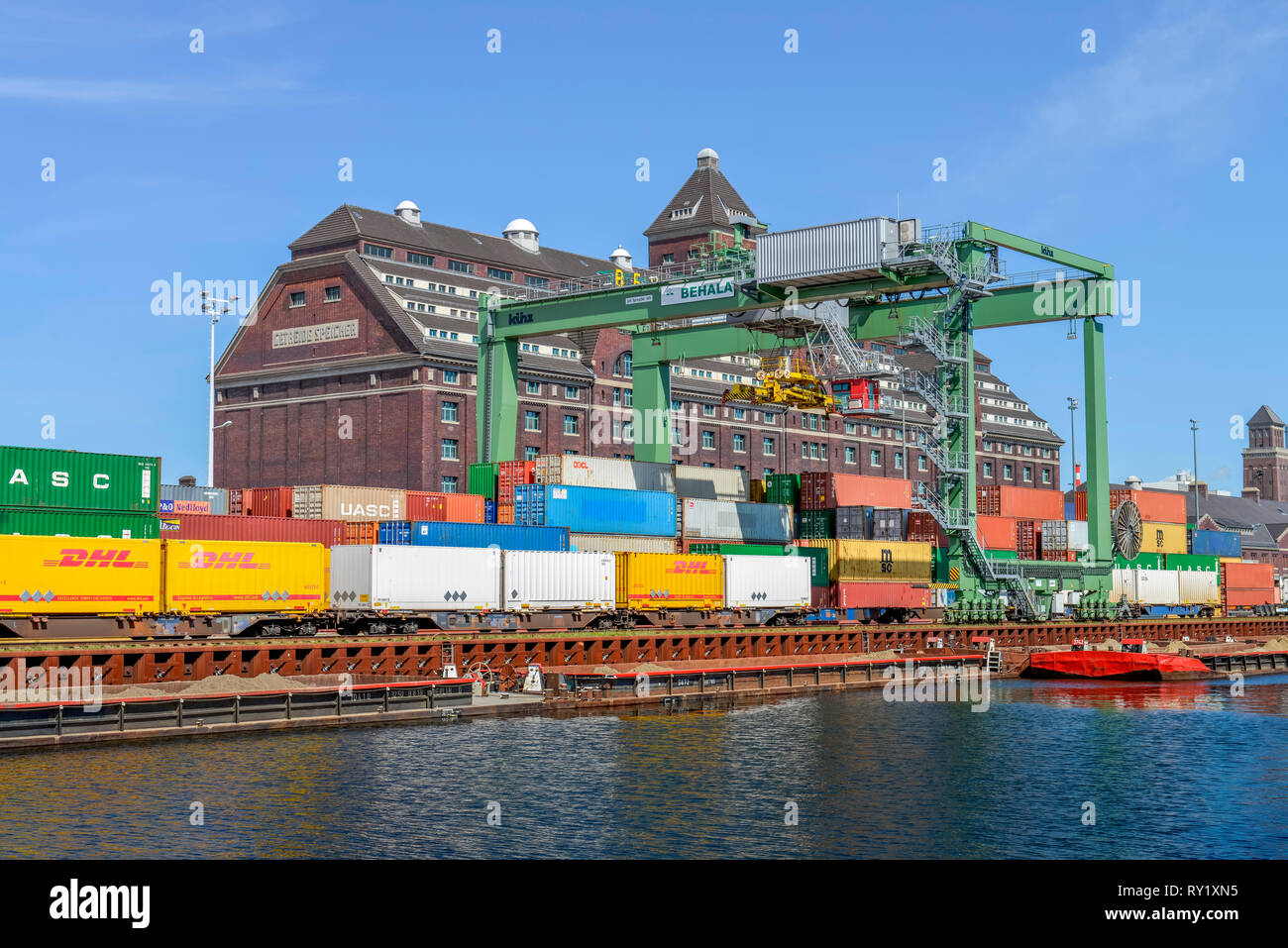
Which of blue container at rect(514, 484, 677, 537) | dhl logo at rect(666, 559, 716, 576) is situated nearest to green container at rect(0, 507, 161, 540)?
blue container at rect(514, 484, 677, 537)

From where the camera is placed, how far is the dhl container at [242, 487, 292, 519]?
57438 millimetres

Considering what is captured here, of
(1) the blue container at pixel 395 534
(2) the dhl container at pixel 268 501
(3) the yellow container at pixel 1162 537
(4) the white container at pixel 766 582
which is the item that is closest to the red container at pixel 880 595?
(4) the white container at pixel 766 582

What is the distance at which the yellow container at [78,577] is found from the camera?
3838 centimetres

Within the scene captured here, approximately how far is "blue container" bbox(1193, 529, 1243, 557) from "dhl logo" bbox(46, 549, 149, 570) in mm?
78886

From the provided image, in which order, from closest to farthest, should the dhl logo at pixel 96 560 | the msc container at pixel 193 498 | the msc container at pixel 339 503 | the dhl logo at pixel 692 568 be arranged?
the dhl logo at pixel 96 560, the msc container at pixel 339 503, the dhl logo at pixel 692 568, the msc container at pixel 193 498

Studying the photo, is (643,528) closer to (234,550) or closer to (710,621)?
(710,621)

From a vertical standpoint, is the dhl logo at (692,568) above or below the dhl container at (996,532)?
below

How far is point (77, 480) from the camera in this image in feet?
138

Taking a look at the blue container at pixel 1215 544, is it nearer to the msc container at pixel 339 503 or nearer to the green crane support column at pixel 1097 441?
the green crane support column at pixel 1097 441

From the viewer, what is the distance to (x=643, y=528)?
5975 centimetres

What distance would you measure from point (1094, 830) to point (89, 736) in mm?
25133

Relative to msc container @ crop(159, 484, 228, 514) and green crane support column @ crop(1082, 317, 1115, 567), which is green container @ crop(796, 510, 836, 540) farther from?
msc container @ crop(159, 484, 228, 514)

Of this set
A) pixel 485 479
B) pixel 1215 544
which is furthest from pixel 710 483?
pixel 1215 544

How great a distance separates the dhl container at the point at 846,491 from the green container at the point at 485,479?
59.7ft
